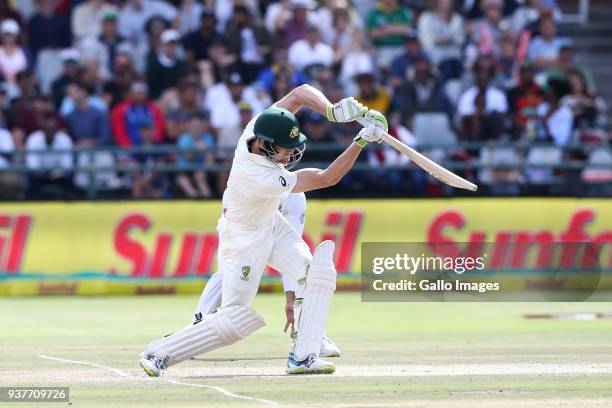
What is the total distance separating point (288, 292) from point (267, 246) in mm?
1268

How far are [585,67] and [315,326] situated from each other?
1602 centimetres

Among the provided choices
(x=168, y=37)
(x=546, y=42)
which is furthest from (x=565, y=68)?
(x=168, y=37)

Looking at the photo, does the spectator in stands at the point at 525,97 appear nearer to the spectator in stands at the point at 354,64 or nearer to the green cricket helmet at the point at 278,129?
the spectator in stands at the point at 354,64

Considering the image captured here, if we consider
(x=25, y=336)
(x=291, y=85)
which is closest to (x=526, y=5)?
(x=291, y=85)

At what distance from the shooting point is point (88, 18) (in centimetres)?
2241

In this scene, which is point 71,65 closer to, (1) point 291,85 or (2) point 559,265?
(1) point 291,85

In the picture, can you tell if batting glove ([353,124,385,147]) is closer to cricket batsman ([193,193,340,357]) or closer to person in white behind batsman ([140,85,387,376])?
person in white behind batsman ([140,85,387,376])

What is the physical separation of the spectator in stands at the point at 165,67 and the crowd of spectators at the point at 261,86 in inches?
0.9

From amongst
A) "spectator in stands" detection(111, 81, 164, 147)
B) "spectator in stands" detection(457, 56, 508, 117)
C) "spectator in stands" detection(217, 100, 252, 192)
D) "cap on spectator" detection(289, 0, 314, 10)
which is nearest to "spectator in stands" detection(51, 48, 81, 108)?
"spectator in stands" detection(111, 81, 164, 147)

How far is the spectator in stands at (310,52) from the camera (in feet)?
71.5

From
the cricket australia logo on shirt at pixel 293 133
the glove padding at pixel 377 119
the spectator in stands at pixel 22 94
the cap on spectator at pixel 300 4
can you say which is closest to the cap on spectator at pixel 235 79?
the cap on spectator at pixel 300 4

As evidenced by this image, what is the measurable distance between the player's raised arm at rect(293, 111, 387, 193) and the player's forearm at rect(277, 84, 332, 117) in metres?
0.53

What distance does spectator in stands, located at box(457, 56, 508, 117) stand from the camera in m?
21.2

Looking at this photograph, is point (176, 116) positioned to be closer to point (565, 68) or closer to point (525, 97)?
point (525, 97)
